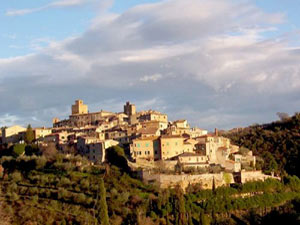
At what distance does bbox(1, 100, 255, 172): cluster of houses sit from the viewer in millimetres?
55562

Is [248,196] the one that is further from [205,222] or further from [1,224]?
[1,224]

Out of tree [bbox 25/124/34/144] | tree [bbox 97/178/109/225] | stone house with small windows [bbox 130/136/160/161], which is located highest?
tree [bbox 25/124/34/144]

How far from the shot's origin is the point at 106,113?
2906 inches

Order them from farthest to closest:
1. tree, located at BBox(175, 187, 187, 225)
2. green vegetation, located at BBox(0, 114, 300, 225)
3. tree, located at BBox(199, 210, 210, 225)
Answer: green vegetation, located at BBox(0, 114, 300, 225), tree, located at BBox(199, 210, 210, 225), tree, located at BBox(175, 187, 187, 225)

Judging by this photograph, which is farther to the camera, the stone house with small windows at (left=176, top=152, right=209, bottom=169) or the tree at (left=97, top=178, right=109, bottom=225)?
the stone house with small windows at (left=176, top=152, right=209, bottom=169)

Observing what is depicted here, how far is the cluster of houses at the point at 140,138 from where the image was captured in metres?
55.6

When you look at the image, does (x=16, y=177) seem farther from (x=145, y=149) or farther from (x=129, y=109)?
(x=129, y=109)

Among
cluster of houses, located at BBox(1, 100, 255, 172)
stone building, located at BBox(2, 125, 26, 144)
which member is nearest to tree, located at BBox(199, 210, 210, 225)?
cluster of houses, located at BBox(1, 100, 255, 172)

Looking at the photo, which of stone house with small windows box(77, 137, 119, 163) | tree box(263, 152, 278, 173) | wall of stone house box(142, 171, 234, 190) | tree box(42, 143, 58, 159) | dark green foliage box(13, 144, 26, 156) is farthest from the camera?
tree box(263, 152, 278, 173)

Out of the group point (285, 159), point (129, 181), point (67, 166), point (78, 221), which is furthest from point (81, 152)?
point (285, 159)

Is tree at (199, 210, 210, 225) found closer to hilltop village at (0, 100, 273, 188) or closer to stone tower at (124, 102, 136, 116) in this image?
hilltop village at (0, 100, 273, 188)

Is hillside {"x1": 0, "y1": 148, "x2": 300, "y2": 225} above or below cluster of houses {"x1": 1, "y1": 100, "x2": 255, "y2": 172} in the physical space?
below

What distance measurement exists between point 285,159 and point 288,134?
6.66 metres

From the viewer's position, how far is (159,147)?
183 ft
